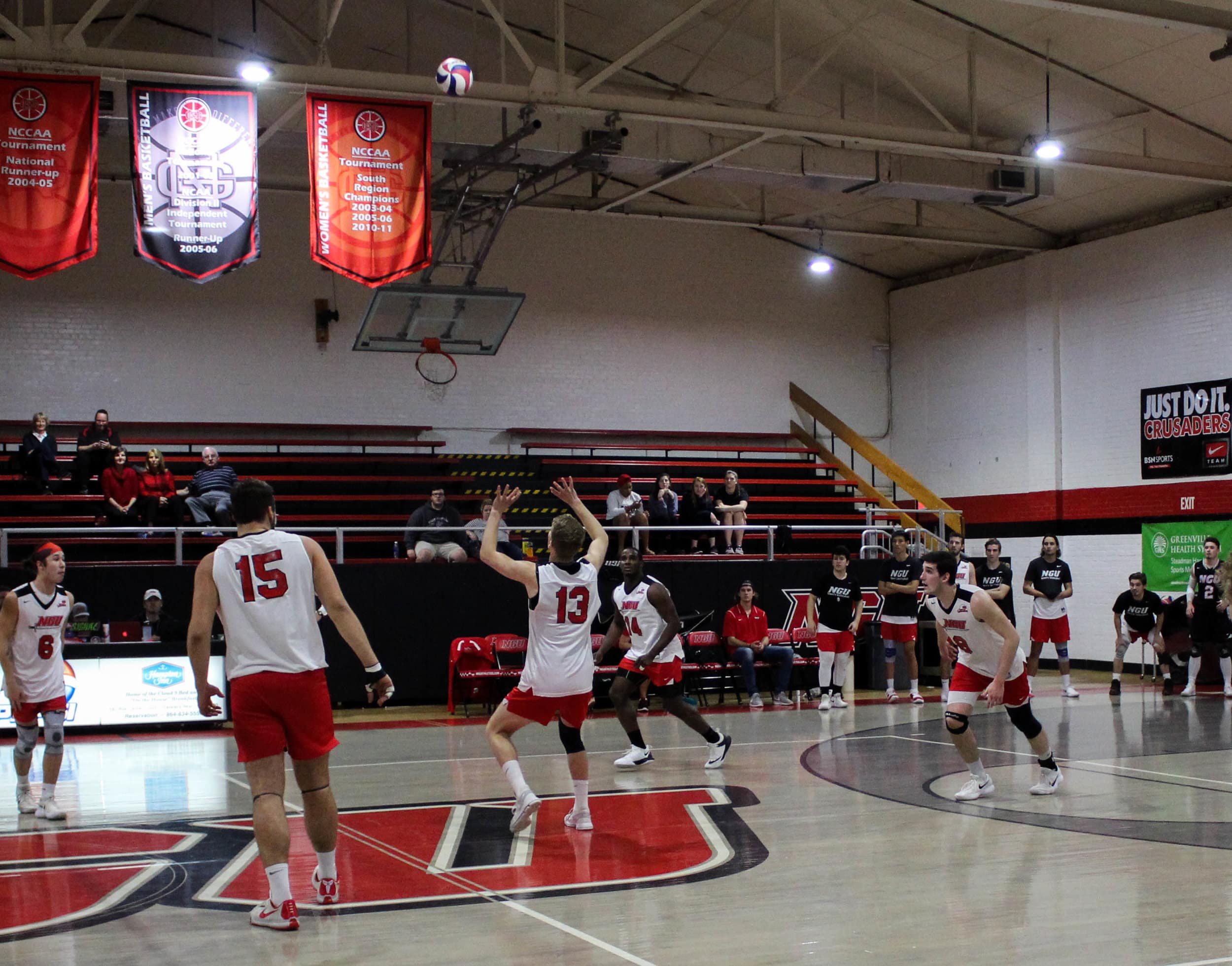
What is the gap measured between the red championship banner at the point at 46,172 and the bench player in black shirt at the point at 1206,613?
13.8 metres

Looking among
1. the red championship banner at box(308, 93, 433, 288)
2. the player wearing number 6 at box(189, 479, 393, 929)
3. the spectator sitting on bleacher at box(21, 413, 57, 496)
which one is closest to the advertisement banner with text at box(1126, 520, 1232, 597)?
the red championship banner at box(308, 93, 433, 288)

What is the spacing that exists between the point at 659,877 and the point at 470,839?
150cm

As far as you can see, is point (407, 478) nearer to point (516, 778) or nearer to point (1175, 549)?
point (1175, 549)

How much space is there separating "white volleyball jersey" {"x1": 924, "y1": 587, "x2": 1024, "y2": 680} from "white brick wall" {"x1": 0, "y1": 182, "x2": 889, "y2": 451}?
15.7m

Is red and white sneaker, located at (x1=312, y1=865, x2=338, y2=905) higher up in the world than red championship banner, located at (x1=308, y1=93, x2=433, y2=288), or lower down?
lower down

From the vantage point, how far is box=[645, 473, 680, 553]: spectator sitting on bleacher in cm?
1894

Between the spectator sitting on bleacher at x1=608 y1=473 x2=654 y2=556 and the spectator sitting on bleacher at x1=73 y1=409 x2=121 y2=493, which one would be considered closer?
the spectator sitting on bleacher at x1=608 y1=473 x2=654 y2=556

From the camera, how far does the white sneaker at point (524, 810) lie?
7.13 metres

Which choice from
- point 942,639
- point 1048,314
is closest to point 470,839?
point 942,639

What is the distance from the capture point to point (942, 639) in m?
10.7

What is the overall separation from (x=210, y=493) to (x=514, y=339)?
7964 mm

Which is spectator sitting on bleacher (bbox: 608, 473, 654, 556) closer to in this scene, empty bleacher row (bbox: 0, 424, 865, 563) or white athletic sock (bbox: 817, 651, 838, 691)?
empty bleacher row (bbox: 0, 424, 865, 563)

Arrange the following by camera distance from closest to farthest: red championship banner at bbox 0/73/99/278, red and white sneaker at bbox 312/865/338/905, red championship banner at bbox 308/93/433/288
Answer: red and white sneaker at bbox 312/865/338/905
red championship banner at bbox 0/73/99/278
red championship banner at bbox 308/93/433/288

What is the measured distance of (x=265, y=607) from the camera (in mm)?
5523
